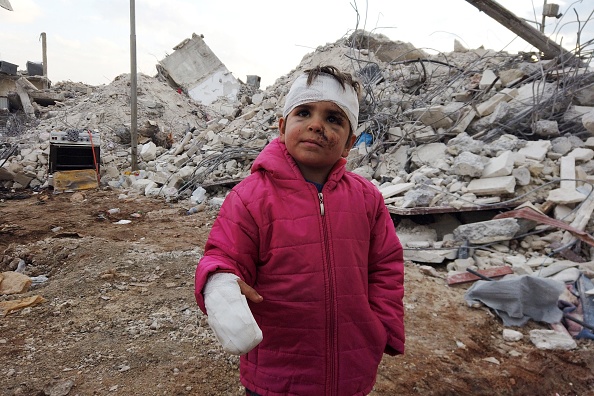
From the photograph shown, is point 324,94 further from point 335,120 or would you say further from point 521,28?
point 521,28

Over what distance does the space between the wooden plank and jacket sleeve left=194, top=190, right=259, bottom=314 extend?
10.0ft

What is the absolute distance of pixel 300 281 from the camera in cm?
124

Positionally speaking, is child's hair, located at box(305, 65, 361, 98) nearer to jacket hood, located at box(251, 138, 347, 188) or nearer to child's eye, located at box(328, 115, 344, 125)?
child's eye, located at box(328, 115, 344, 125)

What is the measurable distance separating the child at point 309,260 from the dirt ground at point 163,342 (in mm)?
1174

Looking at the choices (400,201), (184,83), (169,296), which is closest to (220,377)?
(169,296)

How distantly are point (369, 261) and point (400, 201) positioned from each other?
3.56 meters

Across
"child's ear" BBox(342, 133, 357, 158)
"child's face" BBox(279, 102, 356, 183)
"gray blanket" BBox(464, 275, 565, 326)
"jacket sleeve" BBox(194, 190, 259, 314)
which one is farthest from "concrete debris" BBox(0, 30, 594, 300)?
"jacket sleeve" BBox(194, 190, 259, 314)

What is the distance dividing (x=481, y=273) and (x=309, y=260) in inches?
123

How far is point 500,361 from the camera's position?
2.72 m

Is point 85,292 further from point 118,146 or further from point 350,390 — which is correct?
point 118,146

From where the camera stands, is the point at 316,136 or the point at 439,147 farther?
the point at 439,147

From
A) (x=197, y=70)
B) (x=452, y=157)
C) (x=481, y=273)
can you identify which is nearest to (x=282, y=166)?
(x=481, y=273)

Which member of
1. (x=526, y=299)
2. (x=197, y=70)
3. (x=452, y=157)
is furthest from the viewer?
(x=197, y=70)

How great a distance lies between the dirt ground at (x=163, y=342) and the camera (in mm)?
2303
